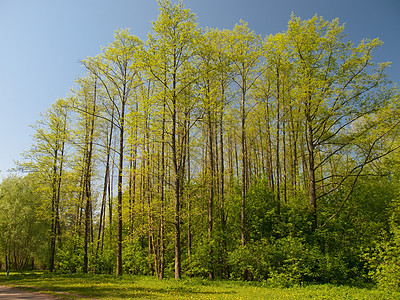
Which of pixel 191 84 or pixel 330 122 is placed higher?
pixel 191 84

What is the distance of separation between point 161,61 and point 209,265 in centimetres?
1256

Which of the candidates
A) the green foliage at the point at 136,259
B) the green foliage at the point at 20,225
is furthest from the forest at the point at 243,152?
the green foliage at the point at 20,225

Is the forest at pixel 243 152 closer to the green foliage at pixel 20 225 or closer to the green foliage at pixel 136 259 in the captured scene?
the green foliage at pixel 136 259

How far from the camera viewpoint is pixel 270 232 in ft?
50.5

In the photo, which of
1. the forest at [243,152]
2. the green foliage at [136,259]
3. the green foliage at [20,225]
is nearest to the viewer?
the forest at [243,152]

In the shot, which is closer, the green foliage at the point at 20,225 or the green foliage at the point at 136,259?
the green foliage at the point at 136,259

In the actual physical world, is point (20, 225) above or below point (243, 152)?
below

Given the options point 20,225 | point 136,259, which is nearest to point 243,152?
point 136,259

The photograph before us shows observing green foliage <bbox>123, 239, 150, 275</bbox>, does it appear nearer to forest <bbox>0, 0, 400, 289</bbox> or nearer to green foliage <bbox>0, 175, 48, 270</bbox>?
forest <bbox>0, 0, 400, 289</bbox>

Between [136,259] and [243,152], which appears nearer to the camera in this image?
[243,152]

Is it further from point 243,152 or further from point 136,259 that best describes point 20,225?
point 243,152

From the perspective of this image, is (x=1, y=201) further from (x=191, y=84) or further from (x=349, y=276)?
(x=349, y=276)

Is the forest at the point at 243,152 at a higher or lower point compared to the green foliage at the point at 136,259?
higher

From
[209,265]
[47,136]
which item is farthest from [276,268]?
[47,136]
